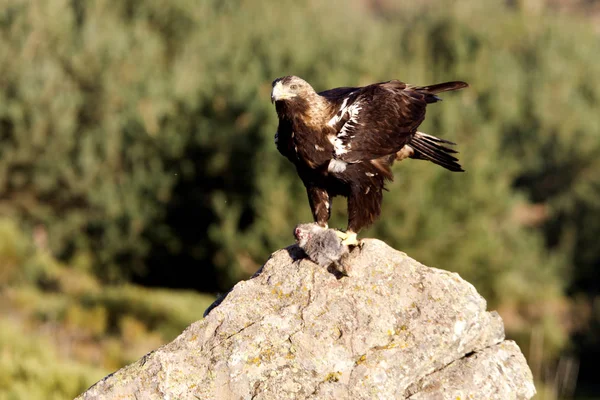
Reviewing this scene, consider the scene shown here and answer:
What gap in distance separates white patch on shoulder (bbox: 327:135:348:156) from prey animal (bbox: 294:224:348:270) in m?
0.74

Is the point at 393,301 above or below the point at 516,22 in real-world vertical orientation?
below

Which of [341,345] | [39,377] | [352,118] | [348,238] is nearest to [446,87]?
[352,118]

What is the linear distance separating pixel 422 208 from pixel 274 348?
12291mm

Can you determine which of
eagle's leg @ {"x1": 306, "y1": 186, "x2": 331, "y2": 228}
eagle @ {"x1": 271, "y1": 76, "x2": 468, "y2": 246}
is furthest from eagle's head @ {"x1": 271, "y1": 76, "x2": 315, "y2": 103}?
eagle's leg @ {"x1": 306, "y1": 186, "x2": 331, "y2": 228}

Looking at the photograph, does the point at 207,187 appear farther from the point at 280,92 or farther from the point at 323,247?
the point at 323,247

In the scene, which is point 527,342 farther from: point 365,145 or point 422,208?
point 365,145

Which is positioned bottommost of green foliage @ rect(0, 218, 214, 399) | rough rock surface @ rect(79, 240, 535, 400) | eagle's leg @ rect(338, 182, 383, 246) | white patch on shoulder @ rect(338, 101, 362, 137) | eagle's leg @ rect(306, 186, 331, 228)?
rough rock surface @ rect(79, 240, 535, 400)

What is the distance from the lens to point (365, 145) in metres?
5.42

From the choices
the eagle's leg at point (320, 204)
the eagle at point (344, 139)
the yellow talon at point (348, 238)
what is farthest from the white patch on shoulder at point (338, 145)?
the yellow talon at point (348, 238)

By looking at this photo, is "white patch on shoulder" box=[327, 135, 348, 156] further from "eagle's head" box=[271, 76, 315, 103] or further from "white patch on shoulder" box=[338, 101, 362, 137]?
"eagle's head" box=[271, 76, 315, 103]

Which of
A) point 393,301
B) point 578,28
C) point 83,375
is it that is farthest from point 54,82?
point 578,28

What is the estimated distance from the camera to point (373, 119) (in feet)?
18.2

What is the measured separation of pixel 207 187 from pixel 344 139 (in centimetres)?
1251

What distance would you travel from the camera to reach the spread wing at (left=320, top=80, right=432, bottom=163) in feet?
17.6
